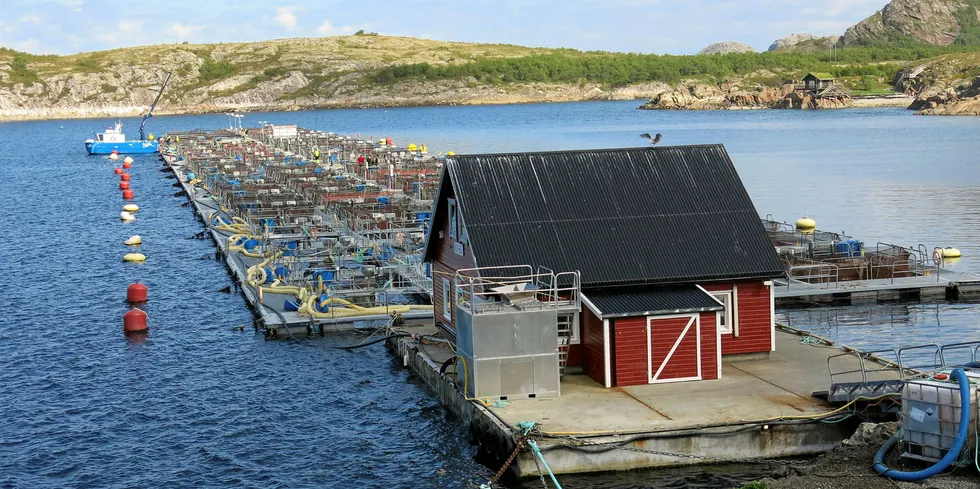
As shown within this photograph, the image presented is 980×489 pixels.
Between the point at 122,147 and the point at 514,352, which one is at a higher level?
the point at 122,147

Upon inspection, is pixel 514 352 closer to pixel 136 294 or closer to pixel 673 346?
pixel 673 346

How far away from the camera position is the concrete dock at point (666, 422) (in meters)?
26.2

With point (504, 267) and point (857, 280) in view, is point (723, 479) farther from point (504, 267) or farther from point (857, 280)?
point (857, 280)

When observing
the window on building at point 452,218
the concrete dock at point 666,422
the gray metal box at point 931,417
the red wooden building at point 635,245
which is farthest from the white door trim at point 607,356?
the gray metal box at point 931,417

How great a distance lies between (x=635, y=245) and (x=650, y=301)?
2.06 meters

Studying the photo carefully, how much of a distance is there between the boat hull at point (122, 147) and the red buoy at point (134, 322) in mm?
131226

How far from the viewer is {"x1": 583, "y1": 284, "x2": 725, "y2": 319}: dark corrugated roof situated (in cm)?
2964

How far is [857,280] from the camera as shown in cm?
5134

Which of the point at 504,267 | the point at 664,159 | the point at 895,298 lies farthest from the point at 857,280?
the point at 504,267

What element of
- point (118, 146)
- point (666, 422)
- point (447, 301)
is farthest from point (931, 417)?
point (118, 146)

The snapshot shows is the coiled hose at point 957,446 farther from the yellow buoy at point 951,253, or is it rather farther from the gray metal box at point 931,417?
the yellow buoy at point 951,253

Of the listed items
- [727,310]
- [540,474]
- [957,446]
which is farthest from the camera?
[727,310]

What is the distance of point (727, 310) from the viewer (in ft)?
105

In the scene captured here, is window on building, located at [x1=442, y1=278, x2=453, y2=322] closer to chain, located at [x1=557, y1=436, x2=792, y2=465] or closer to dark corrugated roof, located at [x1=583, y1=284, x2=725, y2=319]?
dark corrugated roof, located at [x1=583, y1=284, x2=725, y2=319]
